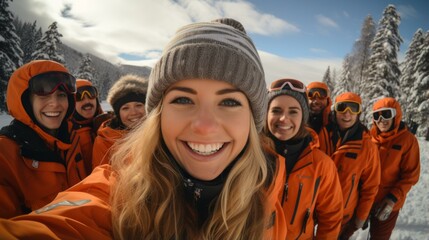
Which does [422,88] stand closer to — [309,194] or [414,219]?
[414,219]

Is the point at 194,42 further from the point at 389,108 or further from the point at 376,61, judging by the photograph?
the point at 376,61

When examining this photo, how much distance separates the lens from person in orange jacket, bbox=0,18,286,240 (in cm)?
153

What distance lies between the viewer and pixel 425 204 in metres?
8.08

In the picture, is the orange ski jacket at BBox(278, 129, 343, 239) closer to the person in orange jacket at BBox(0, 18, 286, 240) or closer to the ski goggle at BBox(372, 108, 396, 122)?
the person in orange jacket at BBox(0, 18, 286, 240)

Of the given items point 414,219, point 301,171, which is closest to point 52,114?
point 301,171

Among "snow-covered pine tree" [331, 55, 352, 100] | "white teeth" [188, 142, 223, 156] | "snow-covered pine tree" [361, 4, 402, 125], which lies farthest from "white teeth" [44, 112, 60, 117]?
"snow-covered pine tree" [331, 55, 352, 100]

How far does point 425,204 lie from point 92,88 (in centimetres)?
1159

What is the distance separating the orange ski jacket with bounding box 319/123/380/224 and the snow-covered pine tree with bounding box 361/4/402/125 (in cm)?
2109

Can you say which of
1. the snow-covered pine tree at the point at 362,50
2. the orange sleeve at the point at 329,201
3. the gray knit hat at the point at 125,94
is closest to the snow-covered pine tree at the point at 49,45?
the gray knit hat at the point at 125,94

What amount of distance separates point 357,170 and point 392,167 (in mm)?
1615

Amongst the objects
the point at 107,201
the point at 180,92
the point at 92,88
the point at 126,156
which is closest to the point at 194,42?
the point at 180,92

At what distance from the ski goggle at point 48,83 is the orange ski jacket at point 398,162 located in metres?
6.58

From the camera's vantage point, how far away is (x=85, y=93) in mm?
5371

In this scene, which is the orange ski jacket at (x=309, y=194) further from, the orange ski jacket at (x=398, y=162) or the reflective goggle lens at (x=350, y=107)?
the orange ski jacket at (x=398, y=162)
